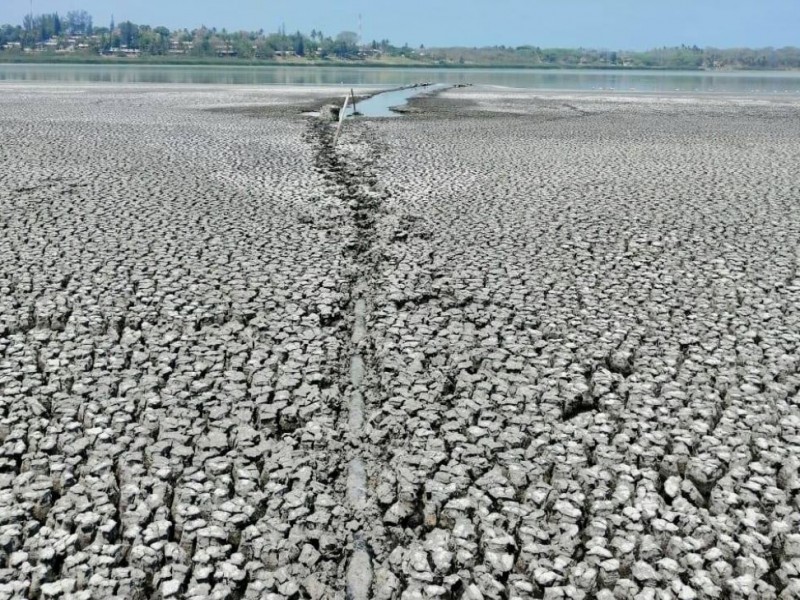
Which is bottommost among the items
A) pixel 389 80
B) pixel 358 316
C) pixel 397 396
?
pixel 397 396

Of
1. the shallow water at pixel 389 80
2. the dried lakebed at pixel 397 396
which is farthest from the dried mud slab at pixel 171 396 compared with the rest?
the shallow water at pixel 389 80

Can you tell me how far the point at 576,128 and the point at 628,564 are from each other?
58.4ft

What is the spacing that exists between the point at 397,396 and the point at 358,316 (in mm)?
1457

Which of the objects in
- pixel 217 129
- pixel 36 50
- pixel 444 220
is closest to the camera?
pixel 444 220

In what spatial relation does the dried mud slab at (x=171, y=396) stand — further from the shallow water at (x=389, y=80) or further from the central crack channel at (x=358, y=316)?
the shallow water at (x=389, y=80)

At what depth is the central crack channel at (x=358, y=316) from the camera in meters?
3.13

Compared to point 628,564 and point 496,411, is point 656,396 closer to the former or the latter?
point 496,411

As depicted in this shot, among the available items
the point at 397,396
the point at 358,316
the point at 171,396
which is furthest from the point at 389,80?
the point at 171,396

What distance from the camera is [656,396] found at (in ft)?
14.3

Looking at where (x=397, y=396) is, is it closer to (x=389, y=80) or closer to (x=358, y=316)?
(x=358, y=316)

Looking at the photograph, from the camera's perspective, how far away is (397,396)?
4395 mm

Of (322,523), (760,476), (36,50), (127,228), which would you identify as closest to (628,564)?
(760,476)

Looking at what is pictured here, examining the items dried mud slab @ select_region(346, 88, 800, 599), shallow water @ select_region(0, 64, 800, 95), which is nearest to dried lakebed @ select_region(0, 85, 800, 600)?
dried mud slab @ select_region(346, 88, 800, 599)

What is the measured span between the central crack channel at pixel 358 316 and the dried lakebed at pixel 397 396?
0.02 metres
